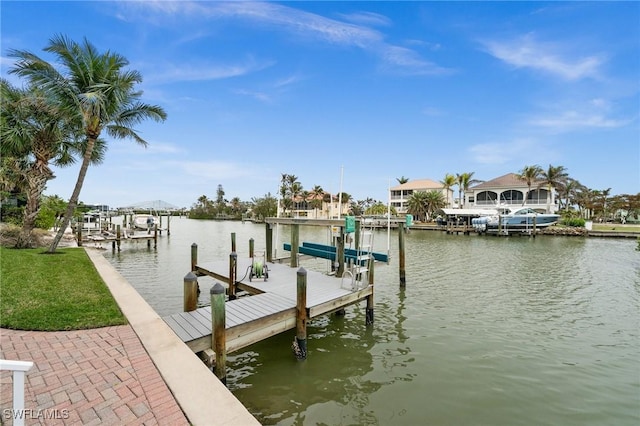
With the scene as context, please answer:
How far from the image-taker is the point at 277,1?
14258 millimetres

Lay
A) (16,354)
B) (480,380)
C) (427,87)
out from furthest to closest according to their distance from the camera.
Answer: (427,87), (480,380), (16,354)

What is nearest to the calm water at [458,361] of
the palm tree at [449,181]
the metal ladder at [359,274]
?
the metal ladder at [359,274]

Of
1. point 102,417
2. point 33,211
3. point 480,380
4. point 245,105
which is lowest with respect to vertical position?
point 480,380

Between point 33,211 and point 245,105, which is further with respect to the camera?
point 245,105

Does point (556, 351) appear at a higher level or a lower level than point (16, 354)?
lower

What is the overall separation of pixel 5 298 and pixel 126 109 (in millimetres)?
11589

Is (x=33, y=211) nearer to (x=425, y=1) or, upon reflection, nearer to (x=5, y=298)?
(x=5, y=298)

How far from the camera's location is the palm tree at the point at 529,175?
5347 cm

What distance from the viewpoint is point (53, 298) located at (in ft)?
24.5

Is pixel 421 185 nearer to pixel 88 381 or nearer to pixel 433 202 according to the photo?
pixel 433 202

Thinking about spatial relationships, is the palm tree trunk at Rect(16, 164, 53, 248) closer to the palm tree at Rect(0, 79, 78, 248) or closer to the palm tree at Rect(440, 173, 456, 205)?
the palm tree at Rect(0, 79, 78, 248)

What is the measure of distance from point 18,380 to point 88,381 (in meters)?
2.22

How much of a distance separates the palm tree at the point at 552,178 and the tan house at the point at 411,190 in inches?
755

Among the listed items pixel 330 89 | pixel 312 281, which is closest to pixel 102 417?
pixel 312 281
